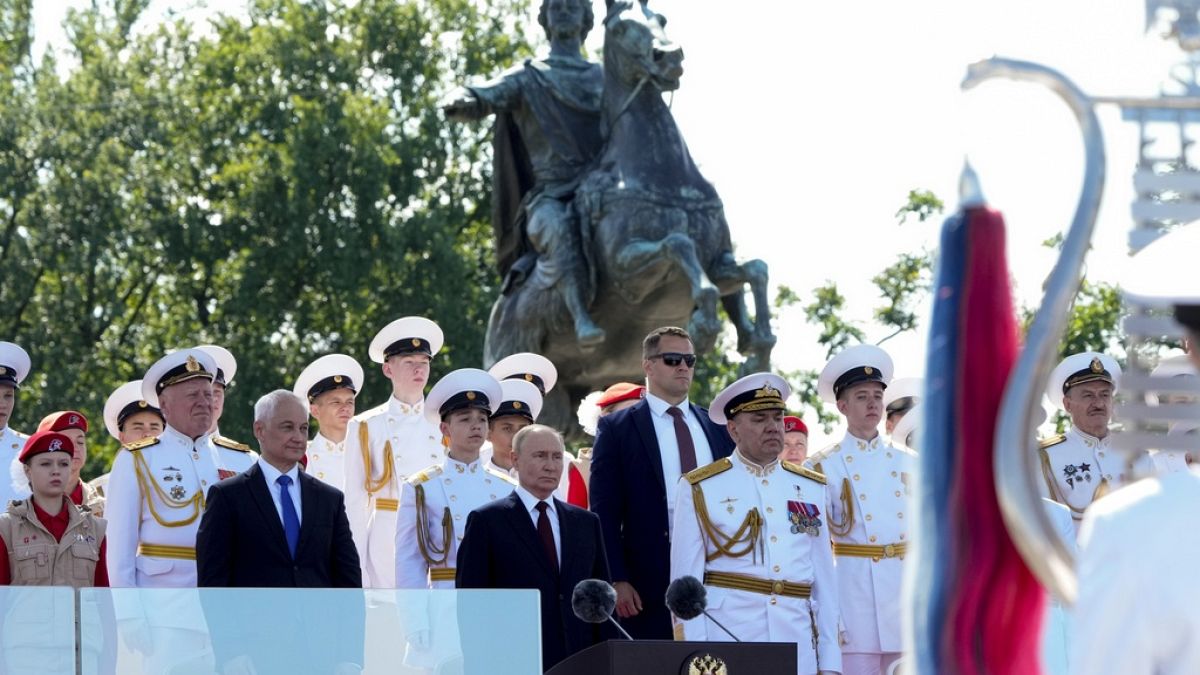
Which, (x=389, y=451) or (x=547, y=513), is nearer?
(x=547, y=513)

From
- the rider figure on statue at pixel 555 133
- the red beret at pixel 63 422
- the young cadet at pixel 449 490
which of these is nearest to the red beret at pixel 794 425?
the young cadet at pixel 449 490

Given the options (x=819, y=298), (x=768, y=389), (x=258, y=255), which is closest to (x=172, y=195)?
(x=258, y=255)

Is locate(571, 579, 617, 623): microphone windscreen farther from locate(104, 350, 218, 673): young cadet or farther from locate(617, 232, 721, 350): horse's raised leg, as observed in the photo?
locate(617, 232, 721, 350): horse's raised leg

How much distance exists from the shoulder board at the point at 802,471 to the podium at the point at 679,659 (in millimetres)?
1383

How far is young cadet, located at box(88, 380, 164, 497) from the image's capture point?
408 inches

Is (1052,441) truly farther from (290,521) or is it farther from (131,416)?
(131,416)

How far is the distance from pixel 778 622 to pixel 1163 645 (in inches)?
239

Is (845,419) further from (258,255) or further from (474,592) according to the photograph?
(258,255)

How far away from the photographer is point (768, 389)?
8.69 m

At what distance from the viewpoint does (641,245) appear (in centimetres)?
1474

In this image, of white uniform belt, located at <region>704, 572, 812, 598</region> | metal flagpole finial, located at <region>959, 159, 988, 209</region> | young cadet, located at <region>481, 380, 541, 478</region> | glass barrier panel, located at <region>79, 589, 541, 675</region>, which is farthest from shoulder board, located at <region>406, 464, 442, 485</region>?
metal flagpole finial, located at <region>959, 159, 988, 209</region>

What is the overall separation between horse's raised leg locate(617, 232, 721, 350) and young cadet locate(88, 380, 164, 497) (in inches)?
182

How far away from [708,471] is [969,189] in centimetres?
586

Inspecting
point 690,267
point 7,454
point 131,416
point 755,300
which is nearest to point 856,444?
point 131,416
